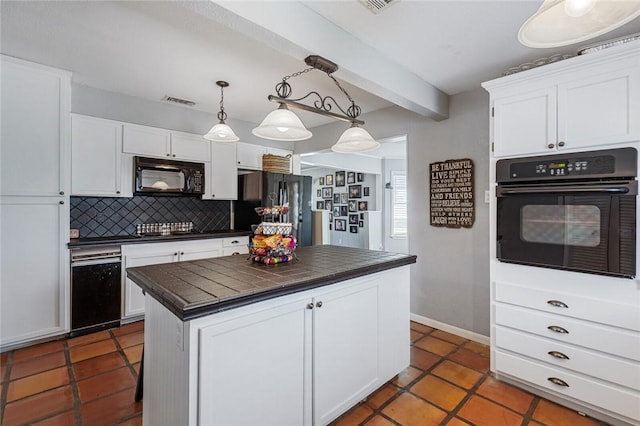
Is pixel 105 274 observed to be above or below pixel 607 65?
below

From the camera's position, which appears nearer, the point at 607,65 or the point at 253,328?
the point at 253,328

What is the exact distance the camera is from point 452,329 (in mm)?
3105

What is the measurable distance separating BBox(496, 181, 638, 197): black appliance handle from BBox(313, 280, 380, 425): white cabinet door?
1184mm

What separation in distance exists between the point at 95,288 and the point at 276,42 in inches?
114

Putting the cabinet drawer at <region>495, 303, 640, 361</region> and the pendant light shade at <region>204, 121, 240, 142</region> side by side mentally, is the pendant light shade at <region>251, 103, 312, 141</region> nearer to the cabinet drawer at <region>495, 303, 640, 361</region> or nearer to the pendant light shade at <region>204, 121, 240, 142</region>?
the pendant light shade at <region>204, 121, 240, 142</region>

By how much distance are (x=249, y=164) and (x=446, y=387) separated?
141 inches

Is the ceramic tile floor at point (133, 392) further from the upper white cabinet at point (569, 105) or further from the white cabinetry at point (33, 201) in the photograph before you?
the upper white cabinet at point (569, 105)

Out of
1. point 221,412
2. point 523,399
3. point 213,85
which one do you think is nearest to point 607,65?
point 523,399

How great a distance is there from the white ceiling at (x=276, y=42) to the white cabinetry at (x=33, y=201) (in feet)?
0.85

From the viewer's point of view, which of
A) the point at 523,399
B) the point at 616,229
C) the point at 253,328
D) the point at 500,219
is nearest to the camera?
the point at 253,328

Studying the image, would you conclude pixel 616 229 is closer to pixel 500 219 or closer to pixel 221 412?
pixel 500 219

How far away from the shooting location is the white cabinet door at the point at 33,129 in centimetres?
251

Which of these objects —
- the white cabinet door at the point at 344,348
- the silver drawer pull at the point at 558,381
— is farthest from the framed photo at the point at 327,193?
the silver drawer pull at the point at 558,381

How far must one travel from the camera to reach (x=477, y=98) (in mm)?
2902
